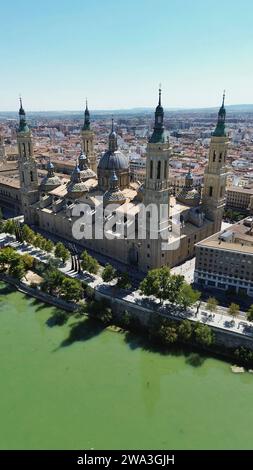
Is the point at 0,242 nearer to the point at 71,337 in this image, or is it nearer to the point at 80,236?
the point at 80,236

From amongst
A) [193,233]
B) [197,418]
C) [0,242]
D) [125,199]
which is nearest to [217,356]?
[197,418]

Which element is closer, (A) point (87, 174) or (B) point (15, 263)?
(B) point (15, 263)

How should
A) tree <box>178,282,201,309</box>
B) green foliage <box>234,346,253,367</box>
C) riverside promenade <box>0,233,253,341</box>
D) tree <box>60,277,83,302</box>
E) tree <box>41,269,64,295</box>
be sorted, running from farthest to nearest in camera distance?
tree <box>41,269,64,295</box> < tree <box>60,277,83,302</box> < tree <box>178,282,201,309</box> < riverside promenade <box>0,233,253,341</box> < green foliage <box>234,346,253,367</box>

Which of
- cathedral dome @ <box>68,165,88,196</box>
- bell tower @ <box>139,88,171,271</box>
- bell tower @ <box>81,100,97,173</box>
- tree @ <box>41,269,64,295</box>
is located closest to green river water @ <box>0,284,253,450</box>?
tree @ <box>41,269,64,295</box>

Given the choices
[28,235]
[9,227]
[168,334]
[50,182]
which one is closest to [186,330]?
[168,334]

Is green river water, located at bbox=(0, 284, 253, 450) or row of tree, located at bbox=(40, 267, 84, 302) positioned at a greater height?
row of tree, located at bbox=(40, 267, 84, 302)

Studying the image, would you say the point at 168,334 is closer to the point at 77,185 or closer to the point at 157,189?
the point at 157,189

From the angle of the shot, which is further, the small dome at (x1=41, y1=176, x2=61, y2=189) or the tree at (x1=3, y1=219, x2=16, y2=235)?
the small dome at (x1=41, y1=176, x2=61, y2=189)

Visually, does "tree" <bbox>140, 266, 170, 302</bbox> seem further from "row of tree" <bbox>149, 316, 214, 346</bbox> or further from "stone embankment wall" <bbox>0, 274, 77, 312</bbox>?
"stone embankment wall" <bbox>0, 274, 77, 312</bbox>
